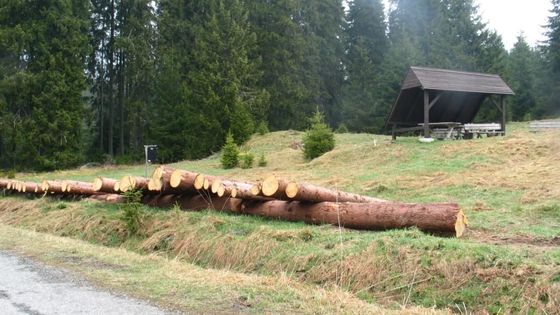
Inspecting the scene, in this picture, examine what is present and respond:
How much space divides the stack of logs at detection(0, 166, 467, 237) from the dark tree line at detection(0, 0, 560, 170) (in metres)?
20.0

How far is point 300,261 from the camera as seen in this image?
7.94 m

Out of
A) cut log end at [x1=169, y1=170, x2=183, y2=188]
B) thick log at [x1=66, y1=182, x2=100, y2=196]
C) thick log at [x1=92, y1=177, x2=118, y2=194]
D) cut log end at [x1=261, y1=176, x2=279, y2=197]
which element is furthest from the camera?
thick log at [x1=66, y1=182, x2=100, y2=196]

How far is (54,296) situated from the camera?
20.0ft

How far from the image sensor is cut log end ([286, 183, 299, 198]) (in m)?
9.53

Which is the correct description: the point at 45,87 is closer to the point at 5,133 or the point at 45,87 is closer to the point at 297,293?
the point at 5,133

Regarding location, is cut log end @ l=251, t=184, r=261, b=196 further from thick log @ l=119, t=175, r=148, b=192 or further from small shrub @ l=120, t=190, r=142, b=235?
thick log @ l=119, t=175, r=148, b=192

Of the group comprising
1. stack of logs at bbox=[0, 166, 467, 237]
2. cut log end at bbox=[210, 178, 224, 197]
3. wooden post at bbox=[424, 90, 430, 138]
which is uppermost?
wooden post at bbox=[424, 90, 430, 138]

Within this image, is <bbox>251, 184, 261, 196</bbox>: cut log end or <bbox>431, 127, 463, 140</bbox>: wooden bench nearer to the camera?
<bbox>251, 184, 261, 196</bbox>: cut log end

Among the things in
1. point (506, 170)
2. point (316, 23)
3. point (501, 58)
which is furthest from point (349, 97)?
point (506, 170)

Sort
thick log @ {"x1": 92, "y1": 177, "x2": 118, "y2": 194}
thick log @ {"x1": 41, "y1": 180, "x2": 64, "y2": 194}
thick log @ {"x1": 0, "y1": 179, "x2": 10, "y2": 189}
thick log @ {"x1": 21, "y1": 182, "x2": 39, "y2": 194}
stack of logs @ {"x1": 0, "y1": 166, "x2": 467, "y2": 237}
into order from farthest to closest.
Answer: thick log @ {"x1": 0, "y1": 179, "x2": 10, "y2": 189}, thick log @ {"x1": 21, "y1": 182, "x2": 39, "y2": 194}, thick log @ {"x1": 41, "y1": 180, "x2": 64, "y2": 194}, thick log @ {"x1": 92, "y1": 177, "x2": 118, "y2": 194}, stack of logs @ {"x1": 0, "y1": 166, "x2": 467, "y2": 237}

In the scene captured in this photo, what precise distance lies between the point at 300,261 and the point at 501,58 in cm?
4764

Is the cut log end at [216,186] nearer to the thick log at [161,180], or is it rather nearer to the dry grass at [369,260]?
the dry grass at [369,260]

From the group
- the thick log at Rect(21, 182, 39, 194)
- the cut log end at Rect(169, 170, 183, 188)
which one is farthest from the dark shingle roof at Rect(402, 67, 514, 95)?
the thick log at Rect(21, 182, 39, 194)

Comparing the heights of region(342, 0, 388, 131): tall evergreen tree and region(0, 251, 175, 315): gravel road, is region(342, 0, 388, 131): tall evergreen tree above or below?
above
